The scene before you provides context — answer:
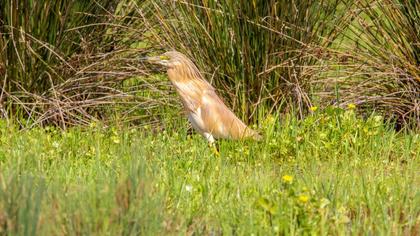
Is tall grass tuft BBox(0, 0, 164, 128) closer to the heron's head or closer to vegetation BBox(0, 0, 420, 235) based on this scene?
vegetation BBox(0, 0, 420, 235)

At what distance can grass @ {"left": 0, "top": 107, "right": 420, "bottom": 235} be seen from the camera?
3957mm

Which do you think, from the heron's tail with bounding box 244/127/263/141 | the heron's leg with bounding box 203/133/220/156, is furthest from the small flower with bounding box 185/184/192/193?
the heron's tail with bounding box 244/127/263/141

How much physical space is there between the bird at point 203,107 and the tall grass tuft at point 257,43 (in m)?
0.39

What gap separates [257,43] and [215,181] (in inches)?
81.6

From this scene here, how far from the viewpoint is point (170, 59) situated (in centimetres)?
688

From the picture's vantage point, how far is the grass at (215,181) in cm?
396

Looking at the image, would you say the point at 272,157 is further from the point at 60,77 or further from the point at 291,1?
the point at 60,77

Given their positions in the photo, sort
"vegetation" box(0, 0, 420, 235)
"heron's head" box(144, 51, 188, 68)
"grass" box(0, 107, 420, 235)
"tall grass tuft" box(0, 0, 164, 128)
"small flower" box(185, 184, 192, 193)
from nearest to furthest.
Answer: "grass" box(0, 107, 420, 235) < "small flower" box(185, 184, 192, 193) < "vegetation" box(0, 0, 420, 235) < "heron's head" box(144, 51, 188, 68) < "tall grass tuft" box(0, 0, 164, 128)

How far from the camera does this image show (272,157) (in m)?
6.40

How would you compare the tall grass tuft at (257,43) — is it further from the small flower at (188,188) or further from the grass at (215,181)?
the small flower at (188,188)

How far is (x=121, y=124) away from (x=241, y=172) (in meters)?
1.64

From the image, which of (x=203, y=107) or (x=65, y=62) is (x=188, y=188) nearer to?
(x=203, y=107)

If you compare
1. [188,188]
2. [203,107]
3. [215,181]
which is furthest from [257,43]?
[188,188]

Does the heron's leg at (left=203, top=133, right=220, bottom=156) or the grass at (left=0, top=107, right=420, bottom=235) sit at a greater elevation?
the grass at (left=0, top=107, right=420, bottom=235)
